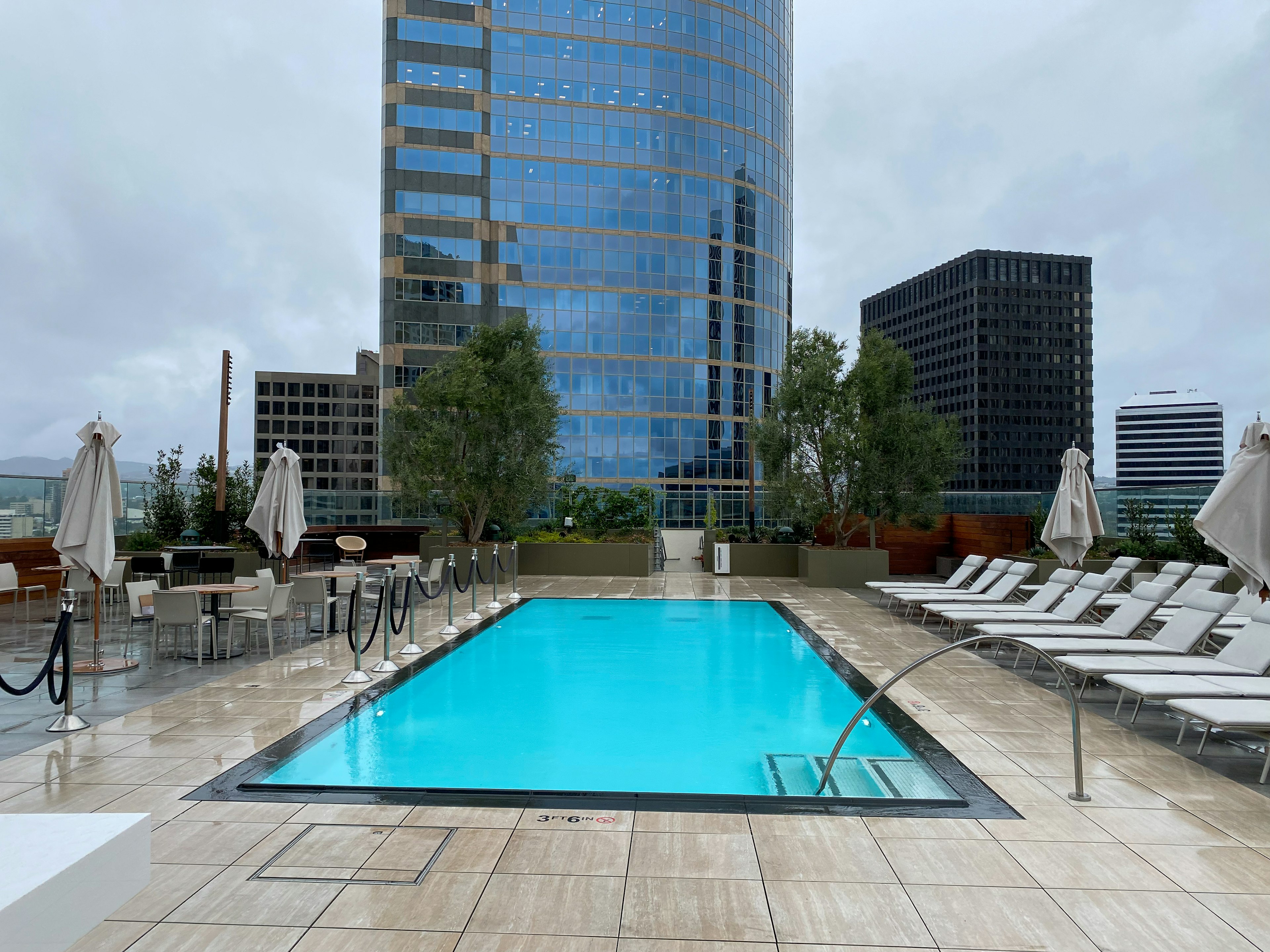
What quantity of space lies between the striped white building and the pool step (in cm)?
18285

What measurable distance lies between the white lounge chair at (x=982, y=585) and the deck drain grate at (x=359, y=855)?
10676 mm

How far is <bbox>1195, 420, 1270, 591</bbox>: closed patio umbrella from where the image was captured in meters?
7.94

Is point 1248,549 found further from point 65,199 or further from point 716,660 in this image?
point 65,199

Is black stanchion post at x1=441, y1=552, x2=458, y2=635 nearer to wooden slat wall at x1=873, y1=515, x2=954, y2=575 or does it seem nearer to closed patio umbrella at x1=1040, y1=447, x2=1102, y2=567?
closed patio umbrella at x1=1040, y1=447, x2=1102, y2=567

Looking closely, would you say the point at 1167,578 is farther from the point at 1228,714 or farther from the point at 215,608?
the point at 215,608

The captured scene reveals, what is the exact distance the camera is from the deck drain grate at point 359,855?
387 cm

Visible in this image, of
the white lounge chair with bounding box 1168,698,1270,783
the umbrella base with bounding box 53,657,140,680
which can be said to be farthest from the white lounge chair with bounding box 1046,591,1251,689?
the umbrella base with bounding box 53,657,140,680

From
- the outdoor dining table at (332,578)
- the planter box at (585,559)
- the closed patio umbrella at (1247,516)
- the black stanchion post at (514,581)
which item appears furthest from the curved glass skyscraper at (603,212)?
the closed patio umbrella at (1247,516)

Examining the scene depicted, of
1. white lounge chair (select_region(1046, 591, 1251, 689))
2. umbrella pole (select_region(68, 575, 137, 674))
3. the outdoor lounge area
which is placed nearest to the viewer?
the outdoor lounge area

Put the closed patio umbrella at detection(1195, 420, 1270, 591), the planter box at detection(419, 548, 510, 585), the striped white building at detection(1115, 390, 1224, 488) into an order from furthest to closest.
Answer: the striped white building at detection(1115, 390, 1224, 488)
the planter box at detection(419, 548, 510, 585)
the closed patio umbrella at detection(1195, 420, 1270, 591)

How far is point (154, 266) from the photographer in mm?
104562

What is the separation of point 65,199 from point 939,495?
80054 mm

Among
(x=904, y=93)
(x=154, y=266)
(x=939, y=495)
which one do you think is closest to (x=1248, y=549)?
(x=939, y=495)

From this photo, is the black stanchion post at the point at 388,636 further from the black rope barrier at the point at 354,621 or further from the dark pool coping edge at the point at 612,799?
the dark pool coping edge at the point at 612,799
